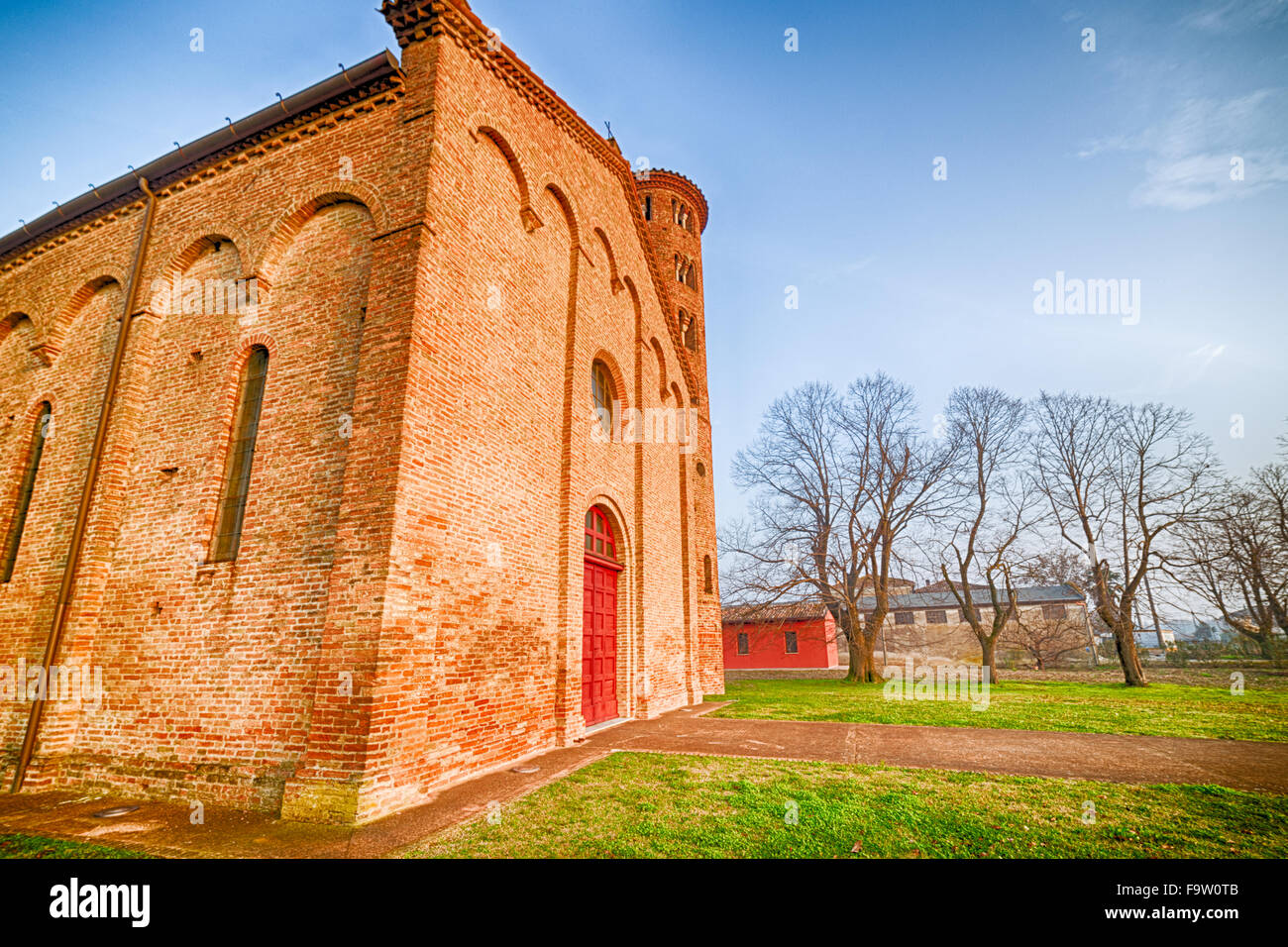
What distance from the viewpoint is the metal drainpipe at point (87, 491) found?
643 cm

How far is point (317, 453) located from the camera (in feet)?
20.2

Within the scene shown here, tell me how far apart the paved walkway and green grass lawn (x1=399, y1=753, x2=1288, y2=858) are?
474mm

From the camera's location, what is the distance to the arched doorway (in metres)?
9.59

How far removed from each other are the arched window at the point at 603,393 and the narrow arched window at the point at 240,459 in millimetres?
5424

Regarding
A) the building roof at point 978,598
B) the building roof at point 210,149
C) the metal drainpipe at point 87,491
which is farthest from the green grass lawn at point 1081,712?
the building roof at point 978,598

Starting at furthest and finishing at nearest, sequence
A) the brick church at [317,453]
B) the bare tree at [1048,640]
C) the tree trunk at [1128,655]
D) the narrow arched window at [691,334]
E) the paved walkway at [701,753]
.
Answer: the bare tree at [1048,640] < the tree trunk at [1128,655] < the narrow arched window at [691,334] < the brick church at [317,453] < the paved walkway at [701,753]

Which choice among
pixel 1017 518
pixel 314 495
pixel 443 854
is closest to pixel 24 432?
pixel 314 495

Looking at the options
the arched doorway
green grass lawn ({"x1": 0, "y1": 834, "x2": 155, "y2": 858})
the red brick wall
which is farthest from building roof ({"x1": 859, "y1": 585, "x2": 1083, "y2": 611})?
green grass lawn ({"x1": 0, "y1": 834, "x2": 155, "y2": 858})

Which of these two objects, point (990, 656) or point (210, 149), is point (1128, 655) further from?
point (210, 149)

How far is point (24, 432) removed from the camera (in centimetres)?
895

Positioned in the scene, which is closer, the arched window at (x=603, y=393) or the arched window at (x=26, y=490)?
the arched window at (x=26, y=490)

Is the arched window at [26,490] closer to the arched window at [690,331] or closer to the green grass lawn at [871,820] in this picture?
the green grass lawn at [871,820]

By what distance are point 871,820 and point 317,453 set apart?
6.42 meters

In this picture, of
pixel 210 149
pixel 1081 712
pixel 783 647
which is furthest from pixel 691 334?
pixel 783 647
